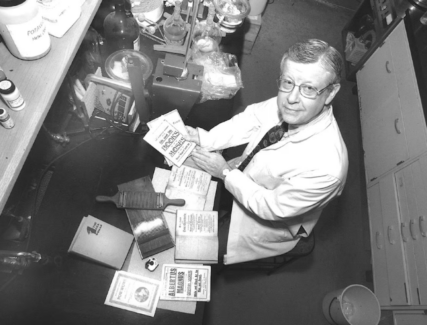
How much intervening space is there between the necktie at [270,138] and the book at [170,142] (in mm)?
321

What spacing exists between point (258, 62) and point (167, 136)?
2107 mm

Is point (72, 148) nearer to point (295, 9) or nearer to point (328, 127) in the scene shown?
point (328, 127)

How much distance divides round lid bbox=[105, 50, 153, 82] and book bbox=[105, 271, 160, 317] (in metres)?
0.85

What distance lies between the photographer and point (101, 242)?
1.21m

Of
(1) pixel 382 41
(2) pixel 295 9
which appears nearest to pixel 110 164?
(1) pixel 382 41

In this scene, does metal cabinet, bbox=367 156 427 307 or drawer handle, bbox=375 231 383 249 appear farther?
drawer handle, bbox=375 231 383 249

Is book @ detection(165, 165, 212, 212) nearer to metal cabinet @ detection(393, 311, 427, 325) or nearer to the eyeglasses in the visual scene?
the eyeglasses

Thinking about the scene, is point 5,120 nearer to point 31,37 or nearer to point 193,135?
point 31,37

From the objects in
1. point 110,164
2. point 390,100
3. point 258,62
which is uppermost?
point 258,62

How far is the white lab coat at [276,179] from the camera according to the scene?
129cm

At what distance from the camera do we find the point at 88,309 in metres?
1.13

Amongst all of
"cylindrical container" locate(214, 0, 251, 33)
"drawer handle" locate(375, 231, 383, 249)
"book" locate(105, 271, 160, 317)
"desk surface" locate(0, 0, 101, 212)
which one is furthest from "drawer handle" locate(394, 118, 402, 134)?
"desk surface" locate(0, 0, 101, 212)

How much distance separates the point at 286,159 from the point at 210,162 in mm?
340

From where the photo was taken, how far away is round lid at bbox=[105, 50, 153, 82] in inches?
57.2
